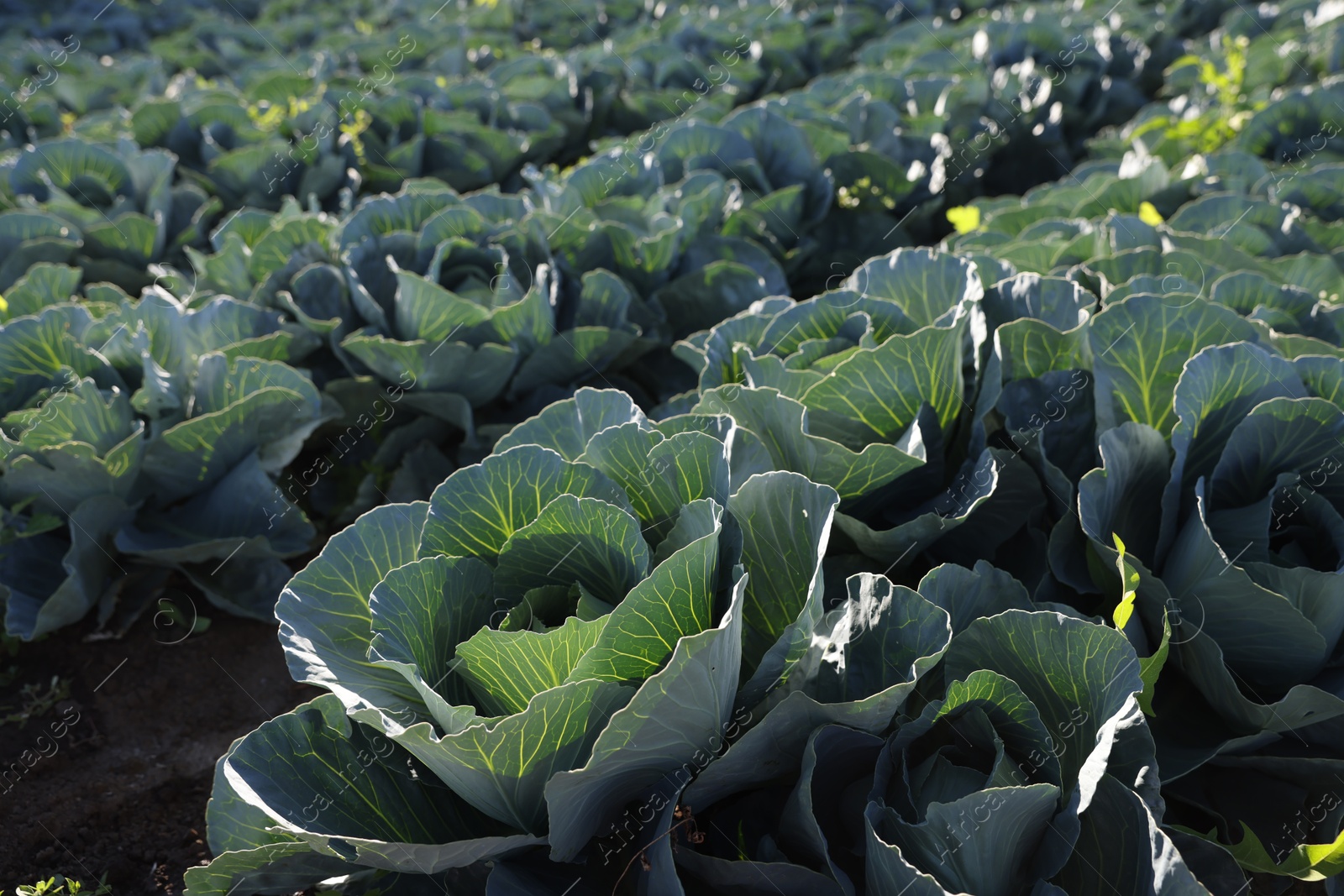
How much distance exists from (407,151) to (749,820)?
14.9 feet

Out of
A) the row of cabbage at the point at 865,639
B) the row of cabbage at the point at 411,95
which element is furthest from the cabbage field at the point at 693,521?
the row of cabbage at the point at 411,95

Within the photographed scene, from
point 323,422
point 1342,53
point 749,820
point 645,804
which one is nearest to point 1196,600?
point 749,820

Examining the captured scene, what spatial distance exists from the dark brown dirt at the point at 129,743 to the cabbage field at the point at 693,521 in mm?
15

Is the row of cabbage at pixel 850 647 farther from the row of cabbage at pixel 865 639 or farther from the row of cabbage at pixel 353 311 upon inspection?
the row of cabbage at pixel 353 311

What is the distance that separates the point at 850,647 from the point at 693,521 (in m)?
0.39

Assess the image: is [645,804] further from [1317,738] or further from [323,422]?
[323,422]

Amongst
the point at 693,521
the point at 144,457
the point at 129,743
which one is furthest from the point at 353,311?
the point at 693,521

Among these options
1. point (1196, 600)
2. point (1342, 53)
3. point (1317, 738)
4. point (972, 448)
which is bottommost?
point (1342, 53)

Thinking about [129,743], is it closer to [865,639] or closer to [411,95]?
[865,639]

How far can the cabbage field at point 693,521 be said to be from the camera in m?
1.65

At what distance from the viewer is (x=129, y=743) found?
296cm

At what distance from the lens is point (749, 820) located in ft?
6.06

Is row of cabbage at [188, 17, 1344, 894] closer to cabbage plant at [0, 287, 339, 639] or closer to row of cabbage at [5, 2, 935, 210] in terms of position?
cabbage plant at [0, 287, 339, 639]

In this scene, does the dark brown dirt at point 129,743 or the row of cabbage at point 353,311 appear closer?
the dark brown dirt at point 129,743
